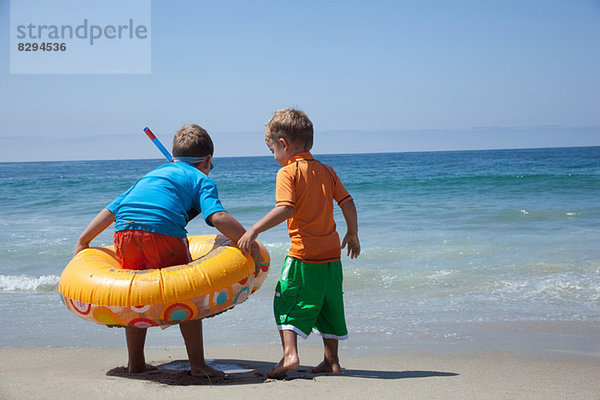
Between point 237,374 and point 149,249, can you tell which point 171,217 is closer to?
point 149,249

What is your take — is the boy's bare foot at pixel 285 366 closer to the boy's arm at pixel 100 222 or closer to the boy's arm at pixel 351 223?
the boy's arm at pixel 351 223

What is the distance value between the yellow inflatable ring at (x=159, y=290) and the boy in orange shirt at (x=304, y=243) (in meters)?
0.17

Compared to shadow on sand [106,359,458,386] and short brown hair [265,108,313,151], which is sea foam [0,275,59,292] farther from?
short brown hair [265,108,313,151]

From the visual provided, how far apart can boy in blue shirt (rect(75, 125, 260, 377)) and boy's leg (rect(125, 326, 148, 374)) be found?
40mm

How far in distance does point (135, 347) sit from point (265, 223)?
1068 mm

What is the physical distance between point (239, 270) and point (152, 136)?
1122 millimetres

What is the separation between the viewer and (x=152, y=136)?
345cm

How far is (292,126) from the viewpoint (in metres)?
3.02

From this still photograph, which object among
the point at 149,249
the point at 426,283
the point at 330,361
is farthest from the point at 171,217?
the point at 426,283

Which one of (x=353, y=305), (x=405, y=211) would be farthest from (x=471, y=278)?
(x=405, y=211)

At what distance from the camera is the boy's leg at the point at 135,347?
3.11 meters

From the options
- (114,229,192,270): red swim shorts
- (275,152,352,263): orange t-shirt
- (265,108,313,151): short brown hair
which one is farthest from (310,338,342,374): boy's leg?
(265,108,313,151): short brown hair

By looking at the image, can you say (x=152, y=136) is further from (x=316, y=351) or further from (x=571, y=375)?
(x=571, y=375)

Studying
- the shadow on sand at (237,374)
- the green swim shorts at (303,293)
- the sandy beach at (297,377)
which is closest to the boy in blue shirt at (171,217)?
the shadow on sand at (237,374)
